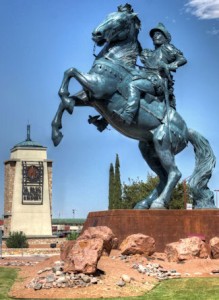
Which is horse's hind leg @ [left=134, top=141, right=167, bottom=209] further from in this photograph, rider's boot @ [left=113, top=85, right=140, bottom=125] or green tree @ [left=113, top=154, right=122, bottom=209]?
green tree @ [left=113, top=154, right=122, bottom=209]

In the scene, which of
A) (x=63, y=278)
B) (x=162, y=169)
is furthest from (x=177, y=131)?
(x=63, y=278)

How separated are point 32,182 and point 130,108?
35.1m

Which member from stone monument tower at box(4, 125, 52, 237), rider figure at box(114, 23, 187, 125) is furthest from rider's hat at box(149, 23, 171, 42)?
stone monument tower at box(4, 125, 52, 237)

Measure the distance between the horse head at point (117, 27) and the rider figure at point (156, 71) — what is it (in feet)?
2.97

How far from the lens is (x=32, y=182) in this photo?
161 ft

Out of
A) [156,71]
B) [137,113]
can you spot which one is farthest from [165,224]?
[156,71]

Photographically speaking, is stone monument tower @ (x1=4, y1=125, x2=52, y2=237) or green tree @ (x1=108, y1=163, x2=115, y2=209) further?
stone monument tower @ (x1=4, y1=125, x2=52, y2=237)

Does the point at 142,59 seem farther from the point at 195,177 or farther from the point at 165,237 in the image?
the point at 165,237

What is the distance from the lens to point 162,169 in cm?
1625

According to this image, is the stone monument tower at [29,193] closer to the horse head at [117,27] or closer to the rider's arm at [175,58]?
the rider's arm at [175,58]

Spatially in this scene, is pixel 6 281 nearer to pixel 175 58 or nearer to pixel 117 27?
pixel 117 27

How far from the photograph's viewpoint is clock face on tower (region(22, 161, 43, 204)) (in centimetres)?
4906

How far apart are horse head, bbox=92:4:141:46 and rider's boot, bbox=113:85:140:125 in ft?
4.67

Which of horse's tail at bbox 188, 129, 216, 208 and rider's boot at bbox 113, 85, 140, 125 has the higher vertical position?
rider's boot at bbox 113, 85, 140, 125
